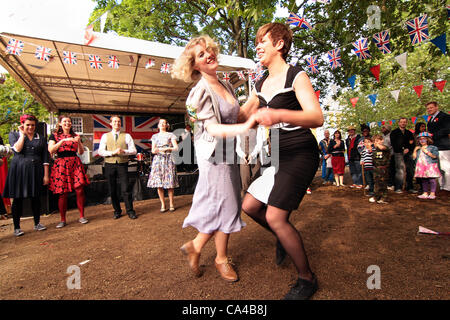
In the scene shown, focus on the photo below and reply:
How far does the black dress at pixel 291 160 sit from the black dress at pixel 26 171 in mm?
4257

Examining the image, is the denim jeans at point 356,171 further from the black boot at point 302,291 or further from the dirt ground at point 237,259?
the black boot at point 302,291

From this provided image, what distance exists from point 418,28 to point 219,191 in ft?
16.9

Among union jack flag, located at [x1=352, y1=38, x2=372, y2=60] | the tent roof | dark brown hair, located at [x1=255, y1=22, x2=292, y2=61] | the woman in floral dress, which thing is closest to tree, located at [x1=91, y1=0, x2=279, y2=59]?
the tent roof

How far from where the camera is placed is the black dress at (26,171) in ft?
13.0

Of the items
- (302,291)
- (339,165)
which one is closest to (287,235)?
(302,291)

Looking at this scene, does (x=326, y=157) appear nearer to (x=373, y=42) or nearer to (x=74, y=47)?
(x=373, y=42)

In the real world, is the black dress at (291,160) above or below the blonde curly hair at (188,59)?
below

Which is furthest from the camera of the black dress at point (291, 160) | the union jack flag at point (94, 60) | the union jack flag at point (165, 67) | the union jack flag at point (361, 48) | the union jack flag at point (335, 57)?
the union jack flag at point (165, 67)

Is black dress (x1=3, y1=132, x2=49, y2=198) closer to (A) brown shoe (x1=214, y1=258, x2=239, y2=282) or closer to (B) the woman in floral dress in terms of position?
(B) the woman in floral dress

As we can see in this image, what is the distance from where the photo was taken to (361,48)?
16.8 ft

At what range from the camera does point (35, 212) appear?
4.26 meters

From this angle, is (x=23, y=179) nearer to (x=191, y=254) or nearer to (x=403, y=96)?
(x=191, y=254)

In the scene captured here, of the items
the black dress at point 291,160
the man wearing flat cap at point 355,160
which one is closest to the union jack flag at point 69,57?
the black dress at point 291,160
